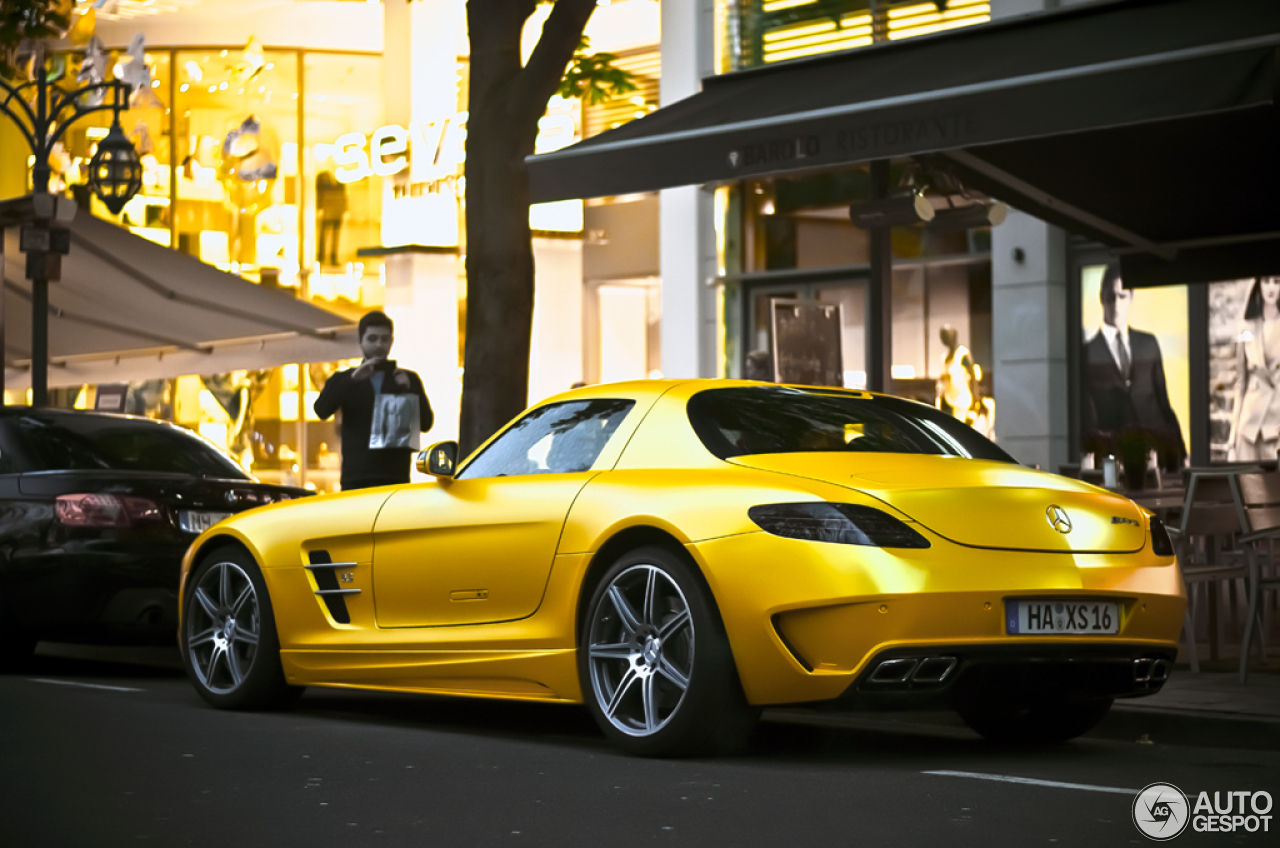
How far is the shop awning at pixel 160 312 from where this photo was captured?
63.4 feet

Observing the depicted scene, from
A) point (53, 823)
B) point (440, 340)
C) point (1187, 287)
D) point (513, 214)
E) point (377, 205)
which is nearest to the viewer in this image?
point (53, 823)

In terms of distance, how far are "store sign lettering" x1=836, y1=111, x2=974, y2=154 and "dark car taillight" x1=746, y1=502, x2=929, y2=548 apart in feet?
10.8

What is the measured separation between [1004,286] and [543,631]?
9.95m

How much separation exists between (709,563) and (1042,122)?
3.39 metres

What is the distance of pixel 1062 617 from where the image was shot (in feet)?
20.1

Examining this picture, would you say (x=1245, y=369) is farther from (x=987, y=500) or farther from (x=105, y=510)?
(x=987, y=500)

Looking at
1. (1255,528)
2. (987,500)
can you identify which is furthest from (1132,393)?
(987,500)

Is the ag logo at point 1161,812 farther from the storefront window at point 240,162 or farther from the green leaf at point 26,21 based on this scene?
the storefront window at point 240,162

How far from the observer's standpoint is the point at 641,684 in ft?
21.2

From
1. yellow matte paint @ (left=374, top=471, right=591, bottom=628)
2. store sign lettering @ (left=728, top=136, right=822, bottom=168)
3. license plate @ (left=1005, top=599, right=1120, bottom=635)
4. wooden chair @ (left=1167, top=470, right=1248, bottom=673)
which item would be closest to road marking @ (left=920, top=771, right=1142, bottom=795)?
license plate @ (left=1005, top=599, right=1120, bottom=635)

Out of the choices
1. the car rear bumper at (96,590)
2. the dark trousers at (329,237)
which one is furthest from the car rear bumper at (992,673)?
the dark trousers at (329,237)

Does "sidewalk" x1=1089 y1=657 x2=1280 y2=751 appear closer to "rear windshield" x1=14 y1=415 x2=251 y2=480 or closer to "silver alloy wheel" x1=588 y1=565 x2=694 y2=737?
"silver alloy wheel" x1=588 y1=565 x2=694 y2=737

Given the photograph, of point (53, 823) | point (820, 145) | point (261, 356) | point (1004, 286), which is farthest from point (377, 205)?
point (53, 823)

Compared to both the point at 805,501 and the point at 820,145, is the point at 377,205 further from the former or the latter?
the point at 805,501
